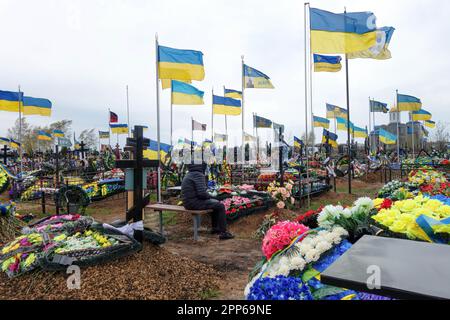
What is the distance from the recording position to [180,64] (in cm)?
1049

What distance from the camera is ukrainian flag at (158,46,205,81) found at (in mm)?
10281

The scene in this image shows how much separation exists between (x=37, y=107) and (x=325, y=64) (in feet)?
45.2

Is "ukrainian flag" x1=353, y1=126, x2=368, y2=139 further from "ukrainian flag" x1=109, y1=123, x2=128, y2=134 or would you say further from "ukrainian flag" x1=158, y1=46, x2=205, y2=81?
"ukrainian flag" x1=158, y1=46, x2=205, y2=81

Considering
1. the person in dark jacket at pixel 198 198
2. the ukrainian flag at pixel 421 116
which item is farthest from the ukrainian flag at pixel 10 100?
the ukrainian flag at pixel 421 116

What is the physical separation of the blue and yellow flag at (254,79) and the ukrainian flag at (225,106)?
264 cm

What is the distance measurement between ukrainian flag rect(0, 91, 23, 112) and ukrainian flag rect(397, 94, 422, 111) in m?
22.6

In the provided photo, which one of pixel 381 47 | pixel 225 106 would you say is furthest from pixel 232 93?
pixel 381 47

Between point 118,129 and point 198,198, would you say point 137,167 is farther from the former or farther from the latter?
point 118,129

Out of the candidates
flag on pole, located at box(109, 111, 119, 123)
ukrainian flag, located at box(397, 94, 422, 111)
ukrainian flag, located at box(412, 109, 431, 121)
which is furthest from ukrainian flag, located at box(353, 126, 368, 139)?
flag on pole, located at box(109, 111, 119, 123)

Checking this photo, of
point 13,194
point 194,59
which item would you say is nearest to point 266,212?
point 194,59

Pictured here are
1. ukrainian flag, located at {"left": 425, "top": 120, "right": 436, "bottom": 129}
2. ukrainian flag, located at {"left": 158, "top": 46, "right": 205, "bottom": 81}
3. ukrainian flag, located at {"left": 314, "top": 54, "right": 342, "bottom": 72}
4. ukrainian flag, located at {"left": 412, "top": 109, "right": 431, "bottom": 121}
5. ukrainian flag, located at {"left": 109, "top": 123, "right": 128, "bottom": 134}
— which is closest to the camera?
ukrainian flag, located at {"left": 158, "top": 46, "right": 205, "bottom": 81}
